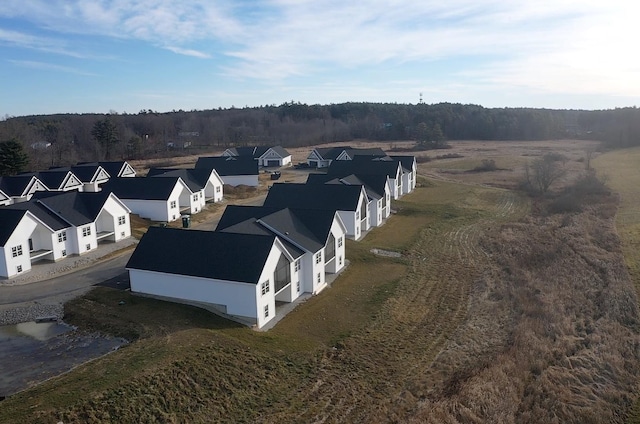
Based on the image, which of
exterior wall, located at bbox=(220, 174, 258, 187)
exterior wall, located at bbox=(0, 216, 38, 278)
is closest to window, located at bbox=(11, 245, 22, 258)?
exterior wall, located at bbox=(0, 216, 38, 278)

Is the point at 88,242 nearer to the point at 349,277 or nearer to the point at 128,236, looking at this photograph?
the point at 128,236

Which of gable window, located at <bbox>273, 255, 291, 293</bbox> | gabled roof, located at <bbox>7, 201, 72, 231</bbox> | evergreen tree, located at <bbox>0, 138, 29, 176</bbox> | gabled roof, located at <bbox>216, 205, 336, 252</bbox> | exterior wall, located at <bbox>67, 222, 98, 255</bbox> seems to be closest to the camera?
gable window, located at <bbox>273, 255, 291, 293</bbox>

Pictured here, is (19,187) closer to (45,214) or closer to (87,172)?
(87,172)

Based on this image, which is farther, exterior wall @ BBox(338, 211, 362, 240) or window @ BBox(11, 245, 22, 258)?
exterior wall @ BBox(338, 211, 362, 240)

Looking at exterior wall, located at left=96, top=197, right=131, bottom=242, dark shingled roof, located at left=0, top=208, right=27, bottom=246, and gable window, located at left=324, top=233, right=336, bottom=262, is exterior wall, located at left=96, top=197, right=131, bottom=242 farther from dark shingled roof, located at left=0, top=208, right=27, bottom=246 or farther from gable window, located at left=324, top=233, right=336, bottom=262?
gable window, located at left=324, top=233, right=336, bottom=262

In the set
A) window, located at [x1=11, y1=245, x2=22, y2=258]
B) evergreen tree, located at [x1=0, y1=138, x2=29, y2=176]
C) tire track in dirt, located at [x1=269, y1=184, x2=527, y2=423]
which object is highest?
evergreen tree, located at [x1=0, y1=138, x2=29, y2=176]

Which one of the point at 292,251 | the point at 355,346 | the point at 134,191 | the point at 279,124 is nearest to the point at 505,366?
the point at 355,346

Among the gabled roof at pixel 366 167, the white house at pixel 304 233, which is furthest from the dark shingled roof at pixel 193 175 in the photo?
the white house at pixel 304 233
